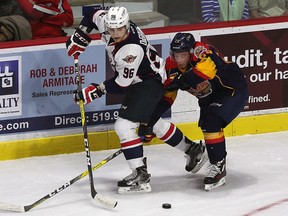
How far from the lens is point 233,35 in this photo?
7645 mm

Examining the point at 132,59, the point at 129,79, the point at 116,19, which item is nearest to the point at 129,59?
the point at 132,59

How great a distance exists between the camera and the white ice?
630 centimetres

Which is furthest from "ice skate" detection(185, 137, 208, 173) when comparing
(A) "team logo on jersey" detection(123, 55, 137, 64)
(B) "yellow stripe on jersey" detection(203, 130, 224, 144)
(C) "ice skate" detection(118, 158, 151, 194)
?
(A) "team logo on jersey" detection(123, 55, 137, 64)

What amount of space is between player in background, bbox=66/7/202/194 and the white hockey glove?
0.20 meters

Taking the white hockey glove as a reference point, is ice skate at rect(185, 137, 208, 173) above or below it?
below

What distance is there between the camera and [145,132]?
662 centimetres

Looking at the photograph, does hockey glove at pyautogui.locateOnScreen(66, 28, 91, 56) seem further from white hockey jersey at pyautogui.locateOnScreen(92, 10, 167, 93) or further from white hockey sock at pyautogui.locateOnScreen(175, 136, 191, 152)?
white hockey sock at pyautogui.locateOnScreen(175, 136, 191, 152)

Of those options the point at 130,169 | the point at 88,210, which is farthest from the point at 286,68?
the point at 88,210

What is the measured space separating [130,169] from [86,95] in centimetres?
78

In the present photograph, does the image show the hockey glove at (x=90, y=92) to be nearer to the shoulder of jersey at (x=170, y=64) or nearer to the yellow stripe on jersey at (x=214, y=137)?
the shoulder of jersey at (x=170, y=64)

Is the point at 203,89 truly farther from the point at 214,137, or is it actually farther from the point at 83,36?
the point at 83,36

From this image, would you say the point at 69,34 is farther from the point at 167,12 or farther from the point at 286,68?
the point at 286,68

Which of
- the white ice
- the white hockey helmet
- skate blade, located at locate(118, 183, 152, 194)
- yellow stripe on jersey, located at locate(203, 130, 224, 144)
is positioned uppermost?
the white hockey helmet

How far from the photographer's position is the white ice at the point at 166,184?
6.30 metres
